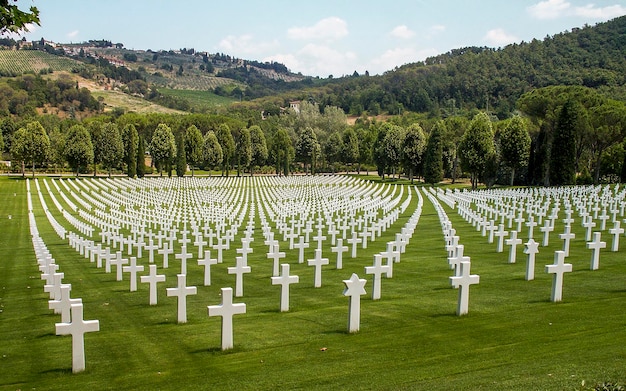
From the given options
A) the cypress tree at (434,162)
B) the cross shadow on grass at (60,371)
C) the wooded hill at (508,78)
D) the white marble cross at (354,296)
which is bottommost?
the cross shadow on grass at (60,371)

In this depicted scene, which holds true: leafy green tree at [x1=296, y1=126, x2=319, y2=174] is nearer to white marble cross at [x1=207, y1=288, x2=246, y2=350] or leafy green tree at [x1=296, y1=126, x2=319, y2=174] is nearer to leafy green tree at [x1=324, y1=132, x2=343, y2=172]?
leafy green tree at [x1=324, y1=132, x2=343, y2=172]

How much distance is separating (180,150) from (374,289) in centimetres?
7213

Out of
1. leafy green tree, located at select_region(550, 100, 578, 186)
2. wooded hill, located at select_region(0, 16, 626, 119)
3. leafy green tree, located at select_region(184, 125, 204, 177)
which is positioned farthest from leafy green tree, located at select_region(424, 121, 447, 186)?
wooded hill, located at select_region(0, 16, 626, 119)

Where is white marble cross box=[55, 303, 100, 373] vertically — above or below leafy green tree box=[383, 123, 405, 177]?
below

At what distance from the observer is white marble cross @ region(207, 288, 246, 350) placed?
7.61m

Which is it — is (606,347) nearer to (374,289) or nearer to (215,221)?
(374,289)

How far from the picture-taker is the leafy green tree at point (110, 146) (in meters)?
80.2

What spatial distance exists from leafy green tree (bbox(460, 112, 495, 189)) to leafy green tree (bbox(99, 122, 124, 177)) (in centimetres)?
4739

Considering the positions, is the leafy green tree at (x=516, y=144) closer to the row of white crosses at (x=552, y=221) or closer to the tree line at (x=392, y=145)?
the tree line at (x=392, y=145)

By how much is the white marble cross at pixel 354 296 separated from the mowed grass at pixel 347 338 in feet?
0.46

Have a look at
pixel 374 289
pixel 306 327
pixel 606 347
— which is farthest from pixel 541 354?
pixel 374 289

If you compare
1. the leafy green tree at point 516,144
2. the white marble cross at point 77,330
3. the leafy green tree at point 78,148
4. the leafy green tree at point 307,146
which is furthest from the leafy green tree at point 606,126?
the leafy green tree at point 78,148

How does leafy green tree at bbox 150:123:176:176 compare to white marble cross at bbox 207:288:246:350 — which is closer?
white marble cross at bbox 207:288:246:350

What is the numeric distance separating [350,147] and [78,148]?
40.9 m
